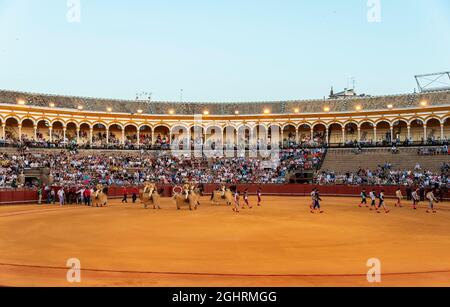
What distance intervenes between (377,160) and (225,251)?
134ft

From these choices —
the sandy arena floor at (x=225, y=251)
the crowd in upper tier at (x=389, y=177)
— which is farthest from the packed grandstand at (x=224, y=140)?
the sandy arena floor at (x=225, y=251)

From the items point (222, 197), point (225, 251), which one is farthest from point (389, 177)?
point (225, 251)

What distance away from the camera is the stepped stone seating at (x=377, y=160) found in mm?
44812

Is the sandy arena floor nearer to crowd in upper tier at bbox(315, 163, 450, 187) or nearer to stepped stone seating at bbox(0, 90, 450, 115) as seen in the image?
crowd in upper tier at bbox(315, 163, 450, 187)

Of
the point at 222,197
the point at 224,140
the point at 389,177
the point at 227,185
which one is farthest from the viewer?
the point at 224,140

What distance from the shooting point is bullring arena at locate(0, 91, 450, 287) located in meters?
9.80

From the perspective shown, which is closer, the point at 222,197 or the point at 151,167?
the point at 222,197

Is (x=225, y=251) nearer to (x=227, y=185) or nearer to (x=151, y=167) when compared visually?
(x=227, y=185)

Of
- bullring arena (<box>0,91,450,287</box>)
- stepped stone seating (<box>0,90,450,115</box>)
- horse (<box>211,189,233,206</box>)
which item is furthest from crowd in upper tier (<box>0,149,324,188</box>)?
horse (<box>211,189,233,206</box>)

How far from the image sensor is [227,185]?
46125 mm

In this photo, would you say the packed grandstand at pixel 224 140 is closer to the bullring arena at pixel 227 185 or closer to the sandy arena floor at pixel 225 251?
the bullring arena at pixel 227 185
